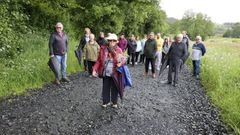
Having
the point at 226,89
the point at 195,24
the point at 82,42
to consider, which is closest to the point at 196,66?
the point at 226,89

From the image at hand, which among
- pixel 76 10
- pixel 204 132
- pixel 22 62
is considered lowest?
pixel 204 132

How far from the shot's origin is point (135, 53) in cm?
2295

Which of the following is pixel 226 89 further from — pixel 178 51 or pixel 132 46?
pixel 132 46

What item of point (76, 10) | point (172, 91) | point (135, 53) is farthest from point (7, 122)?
point (76, 10)

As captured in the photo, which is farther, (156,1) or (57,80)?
(156,1)

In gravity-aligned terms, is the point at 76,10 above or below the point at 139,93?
above

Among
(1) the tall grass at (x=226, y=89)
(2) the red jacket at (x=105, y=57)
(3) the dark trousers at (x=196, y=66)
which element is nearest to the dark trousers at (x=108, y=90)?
(2) the red jacket at (x=105, y=57)

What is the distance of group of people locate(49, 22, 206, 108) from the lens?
31.8ft

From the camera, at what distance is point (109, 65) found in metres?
9.71

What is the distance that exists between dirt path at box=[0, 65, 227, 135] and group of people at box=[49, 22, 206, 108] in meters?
0.83

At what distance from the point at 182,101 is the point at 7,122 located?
5777 millimetres

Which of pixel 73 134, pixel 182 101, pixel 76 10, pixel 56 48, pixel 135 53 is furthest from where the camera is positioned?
pixel 76 10

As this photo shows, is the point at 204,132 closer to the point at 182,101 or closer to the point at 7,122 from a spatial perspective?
the point at 182,101

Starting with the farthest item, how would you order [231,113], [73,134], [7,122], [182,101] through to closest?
[182,101] < [231,113] < [7,122] < [73,134]
